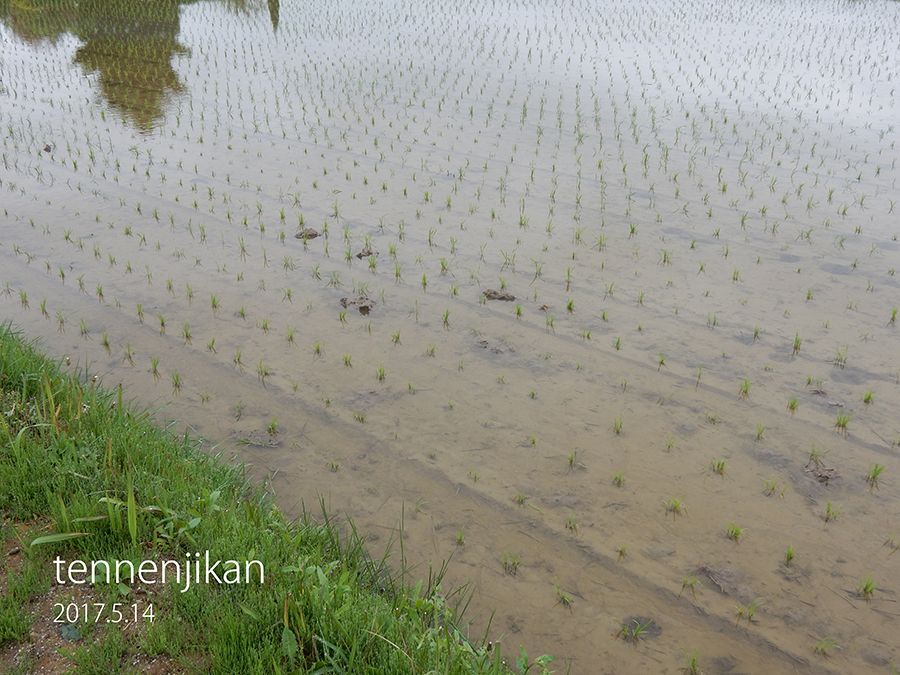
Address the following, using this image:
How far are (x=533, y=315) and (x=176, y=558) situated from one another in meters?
2.68

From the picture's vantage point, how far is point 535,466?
3.35 m

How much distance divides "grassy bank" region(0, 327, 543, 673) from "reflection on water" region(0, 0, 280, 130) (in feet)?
19.9

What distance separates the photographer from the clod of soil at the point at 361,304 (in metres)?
4.58

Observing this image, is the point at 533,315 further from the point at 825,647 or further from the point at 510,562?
the point at 825,647

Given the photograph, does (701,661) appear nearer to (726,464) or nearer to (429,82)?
(726,464)

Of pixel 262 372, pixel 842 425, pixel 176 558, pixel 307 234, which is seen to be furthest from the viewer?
pixel 307 234

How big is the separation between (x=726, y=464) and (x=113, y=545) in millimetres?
2413

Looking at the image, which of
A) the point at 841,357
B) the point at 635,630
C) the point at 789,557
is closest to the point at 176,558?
the point at 635,630

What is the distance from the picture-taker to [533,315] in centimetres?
454

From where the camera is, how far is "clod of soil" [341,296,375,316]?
458cm

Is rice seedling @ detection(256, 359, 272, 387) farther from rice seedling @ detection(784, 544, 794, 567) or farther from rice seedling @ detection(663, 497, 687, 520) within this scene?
rice seedling @ detection(784, 544, 794, 567)

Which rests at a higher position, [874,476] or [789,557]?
[874,476]

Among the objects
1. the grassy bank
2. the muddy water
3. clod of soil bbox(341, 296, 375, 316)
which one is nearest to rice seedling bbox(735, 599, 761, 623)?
the muddy water

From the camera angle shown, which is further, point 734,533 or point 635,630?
point 734,533
